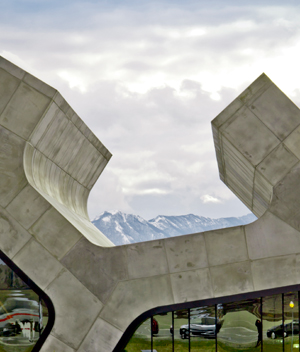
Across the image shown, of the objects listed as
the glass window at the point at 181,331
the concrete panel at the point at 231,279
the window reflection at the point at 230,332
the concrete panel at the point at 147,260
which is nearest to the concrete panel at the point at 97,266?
the concrete panel at the point at 147,260

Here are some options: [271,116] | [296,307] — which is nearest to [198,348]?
[296,307]

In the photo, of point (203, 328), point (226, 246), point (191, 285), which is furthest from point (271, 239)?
point (203, 328)

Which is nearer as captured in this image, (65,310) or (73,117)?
(65,310)

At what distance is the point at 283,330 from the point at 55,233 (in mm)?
10045

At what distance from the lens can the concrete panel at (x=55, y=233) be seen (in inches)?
658

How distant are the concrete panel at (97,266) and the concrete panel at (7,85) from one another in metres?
7.04

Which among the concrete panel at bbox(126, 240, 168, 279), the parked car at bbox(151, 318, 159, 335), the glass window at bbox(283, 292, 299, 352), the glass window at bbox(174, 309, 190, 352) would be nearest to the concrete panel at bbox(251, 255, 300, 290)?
the glass window at bbox(283, 292, 299, 352)

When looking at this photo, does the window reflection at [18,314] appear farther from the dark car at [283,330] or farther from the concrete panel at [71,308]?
the dark car at [283,330]

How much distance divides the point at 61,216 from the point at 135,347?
6.05 meters

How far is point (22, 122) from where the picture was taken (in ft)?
58.5

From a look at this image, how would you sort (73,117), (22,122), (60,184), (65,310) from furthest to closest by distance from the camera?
1. (60,184)
2. (73,117)
3. (22,122)
4. (65,310)

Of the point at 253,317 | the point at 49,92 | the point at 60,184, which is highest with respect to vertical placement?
the point at 49,92

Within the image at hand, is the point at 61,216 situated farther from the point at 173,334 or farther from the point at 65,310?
the point at 173,334

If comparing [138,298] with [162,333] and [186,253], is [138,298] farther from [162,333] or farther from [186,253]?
[186,253]
